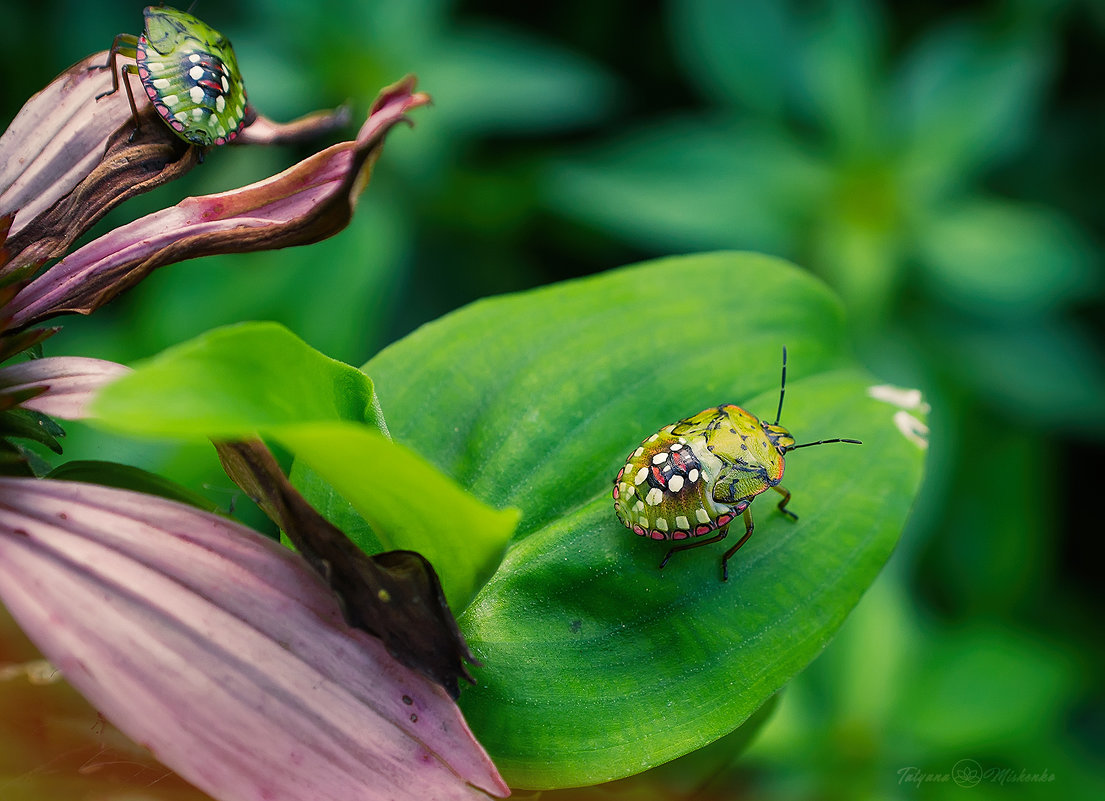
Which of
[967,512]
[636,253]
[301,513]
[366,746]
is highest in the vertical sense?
[301,513]

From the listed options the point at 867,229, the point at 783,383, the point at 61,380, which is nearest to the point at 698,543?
the point at 783,383

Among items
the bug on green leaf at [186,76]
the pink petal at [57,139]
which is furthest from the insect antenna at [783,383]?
the pink petal at [57,139]

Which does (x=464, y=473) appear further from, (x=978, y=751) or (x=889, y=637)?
(x=978, y=751)

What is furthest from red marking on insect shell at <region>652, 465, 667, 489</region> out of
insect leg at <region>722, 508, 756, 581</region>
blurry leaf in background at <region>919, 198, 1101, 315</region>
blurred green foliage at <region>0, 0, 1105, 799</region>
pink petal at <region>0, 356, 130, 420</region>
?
blurry leaf in background at <region>919, 198, 1101, 315</region>

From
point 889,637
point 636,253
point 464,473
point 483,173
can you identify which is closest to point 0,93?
point 483,173

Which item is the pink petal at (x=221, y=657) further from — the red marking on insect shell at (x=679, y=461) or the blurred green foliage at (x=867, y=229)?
the blurred green foliage at (x=867, y=229)

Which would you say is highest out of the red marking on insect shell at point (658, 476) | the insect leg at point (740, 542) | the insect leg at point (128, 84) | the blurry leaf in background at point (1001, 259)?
the insect leg at point (128, 84)
